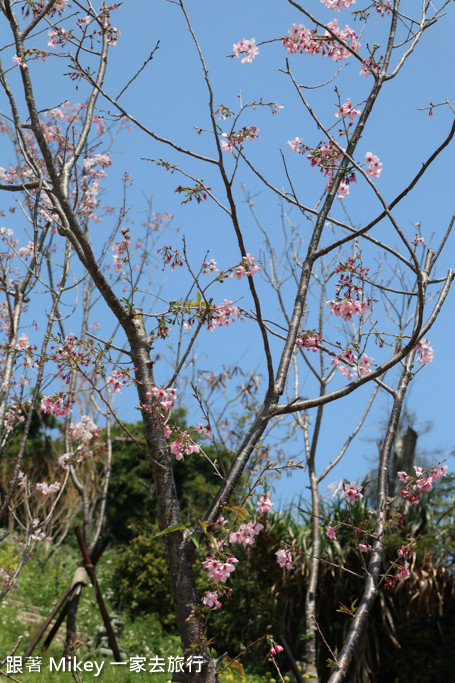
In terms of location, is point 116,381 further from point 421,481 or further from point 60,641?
point 60,641

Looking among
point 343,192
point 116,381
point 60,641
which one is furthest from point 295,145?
point 60,641

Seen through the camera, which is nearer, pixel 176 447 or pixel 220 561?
pixel 220 561

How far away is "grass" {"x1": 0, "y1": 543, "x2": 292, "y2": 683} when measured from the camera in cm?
568

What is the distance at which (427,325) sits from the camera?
285cm

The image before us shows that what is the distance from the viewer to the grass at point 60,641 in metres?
5.68


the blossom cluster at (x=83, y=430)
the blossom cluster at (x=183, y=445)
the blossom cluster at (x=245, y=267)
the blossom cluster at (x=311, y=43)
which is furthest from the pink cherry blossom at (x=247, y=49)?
the blossom cluster at (x=83, y=430)

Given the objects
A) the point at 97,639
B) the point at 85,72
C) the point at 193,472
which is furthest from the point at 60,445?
the point at 85,72

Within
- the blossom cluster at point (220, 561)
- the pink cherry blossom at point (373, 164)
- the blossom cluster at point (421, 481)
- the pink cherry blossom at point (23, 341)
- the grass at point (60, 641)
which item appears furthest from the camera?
the grass at point (60, 641)

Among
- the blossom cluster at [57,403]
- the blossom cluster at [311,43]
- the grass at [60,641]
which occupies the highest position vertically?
the blossom cluster at [311,43]

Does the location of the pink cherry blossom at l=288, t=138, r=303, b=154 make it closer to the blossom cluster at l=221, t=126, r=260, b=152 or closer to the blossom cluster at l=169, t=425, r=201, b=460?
the blossom cluster at l=221, t=126, r=260, b=152

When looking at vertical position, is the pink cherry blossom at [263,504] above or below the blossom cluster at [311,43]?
below

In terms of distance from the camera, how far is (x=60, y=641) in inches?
277

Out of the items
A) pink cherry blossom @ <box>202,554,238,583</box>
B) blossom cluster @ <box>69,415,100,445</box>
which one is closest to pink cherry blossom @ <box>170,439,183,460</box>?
pink cherry blossom @ <box>202,554,238,583</box>

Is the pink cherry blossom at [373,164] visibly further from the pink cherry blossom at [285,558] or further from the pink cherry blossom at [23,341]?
the pink cherry blossom at [23,341]
